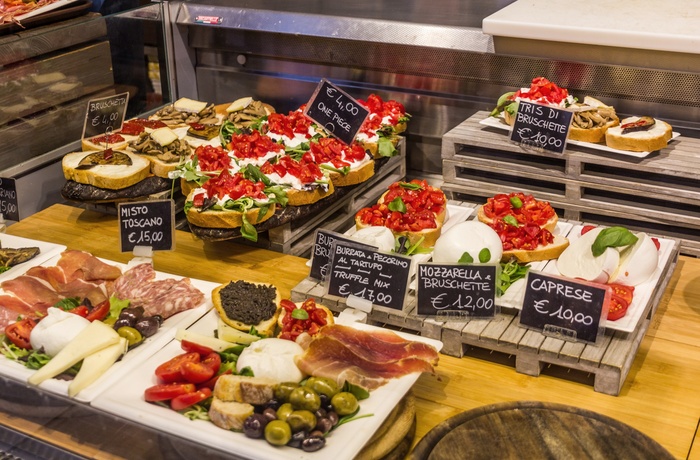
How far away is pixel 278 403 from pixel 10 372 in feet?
2.96

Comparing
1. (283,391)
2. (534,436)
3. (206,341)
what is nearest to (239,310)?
(206,341)

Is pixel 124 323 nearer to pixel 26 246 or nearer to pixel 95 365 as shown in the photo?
pixel 95 365

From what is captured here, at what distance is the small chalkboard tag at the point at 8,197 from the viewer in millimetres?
4023

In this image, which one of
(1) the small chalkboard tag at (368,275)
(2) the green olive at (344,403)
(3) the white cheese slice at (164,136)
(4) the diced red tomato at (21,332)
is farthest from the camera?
(3) the white cheese slice at (164,136)

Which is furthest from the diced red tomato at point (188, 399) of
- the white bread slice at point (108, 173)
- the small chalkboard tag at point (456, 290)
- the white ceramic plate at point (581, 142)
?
the white ceramic plate at point (581, 142)

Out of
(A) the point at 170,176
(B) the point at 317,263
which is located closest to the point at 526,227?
(B) the point at 317,263

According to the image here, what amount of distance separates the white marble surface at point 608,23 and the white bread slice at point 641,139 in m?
0.37

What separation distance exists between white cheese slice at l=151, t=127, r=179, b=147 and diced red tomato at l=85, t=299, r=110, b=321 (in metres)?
1.59

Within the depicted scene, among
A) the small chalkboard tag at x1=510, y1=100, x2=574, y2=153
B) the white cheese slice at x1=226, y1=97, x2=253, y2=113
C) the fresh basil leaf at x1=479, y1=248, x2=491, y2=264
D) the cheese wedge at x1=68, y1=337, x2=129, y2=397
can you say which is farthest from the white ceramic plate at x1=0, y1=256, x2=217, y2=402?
the white cheese slice at x1=226, y1=97, x2=253, y2=113

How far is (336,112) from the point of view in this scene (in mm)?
4188

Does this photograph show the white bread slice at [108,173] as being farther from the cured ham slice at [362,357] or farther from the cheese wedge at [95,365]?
the cured ham slice at [362,357]

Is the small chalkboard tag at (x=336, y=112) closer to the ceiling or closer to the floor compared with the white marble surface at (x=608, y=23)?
closer to the floor

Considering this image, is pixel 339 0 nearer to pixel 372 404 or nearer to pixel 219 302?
pixel 219 302

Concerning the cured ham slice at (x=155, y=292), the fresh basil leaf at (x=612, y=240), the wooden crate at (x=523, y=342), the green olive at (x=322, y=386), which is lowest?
the wooden crate at (x=523, y=342)
